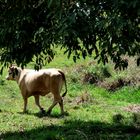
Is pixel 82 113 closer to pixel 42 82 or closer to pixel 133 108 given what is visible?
pixel 42 82

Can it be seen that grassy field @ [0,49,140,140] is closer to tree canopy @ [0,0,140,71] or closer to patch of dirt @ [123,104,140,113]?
patch of dirt @ [123,104,140,113]

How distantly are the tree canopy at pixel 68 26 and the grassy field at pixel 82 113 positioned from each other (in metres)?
1.79

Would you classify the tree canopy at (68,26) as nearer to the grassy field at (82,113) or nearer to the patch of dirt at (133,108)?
the grassy field at (82,113)

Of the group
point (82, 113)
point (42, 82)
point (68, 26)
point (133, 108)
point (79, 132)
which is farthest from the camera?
point (133, 108)

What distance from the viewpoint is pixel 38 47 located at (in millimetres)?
10578

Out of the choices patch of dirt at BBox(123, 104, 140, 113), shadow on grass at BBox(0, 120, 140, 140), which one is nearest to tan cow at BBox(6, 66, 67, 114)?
patch of dirt at BBox(123, 104, 140, 113)

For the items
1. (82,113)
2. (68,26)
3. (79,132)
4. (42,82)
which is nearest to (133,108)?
(82,113)

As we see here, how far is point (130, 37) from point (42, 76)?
7839 millimetres

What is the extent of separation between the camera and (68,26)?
307 inches

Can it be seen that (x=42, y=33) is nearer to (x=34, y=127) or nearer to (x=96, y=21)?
(x=96, y=21)

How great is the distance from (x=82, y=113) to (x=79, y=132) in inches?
160

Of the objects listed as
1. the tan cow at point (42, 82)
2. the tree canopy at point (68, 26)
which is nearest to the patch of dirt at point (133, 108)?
the tan cow at point (42, 82)

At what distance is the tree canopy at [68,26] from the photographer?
7.71 m

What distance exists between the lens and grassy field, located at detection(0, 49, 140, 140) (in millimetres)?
11477
